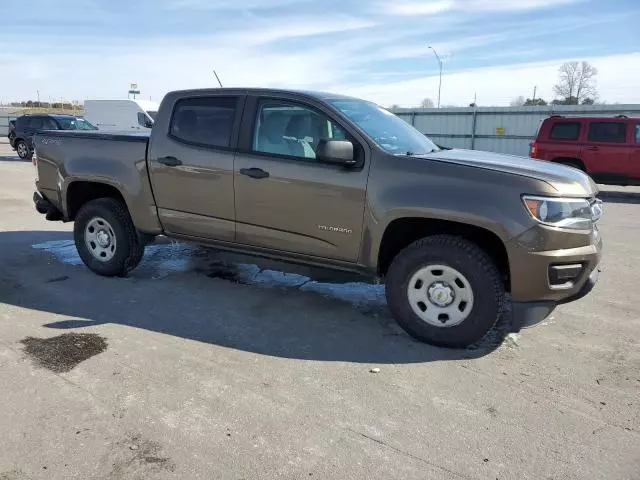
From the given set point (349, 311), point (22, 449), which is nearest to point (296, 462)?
point (22, 449)

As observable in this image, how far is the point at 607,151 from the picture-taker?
13.5 m

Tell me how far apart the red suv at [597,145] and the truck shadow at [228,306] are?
10.5 m

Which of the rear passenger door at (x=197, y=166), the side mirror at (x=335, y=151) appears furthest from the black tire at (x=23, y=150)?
the side mirror at (x=335, y=151)

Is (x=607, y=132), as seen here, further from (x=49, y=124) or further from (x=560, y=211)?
(x=49, y=124)

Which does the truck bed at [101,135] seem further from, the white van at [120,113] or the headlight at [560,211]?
the white van at [120,113]

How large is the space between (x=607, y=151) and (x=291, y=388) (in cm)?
1279

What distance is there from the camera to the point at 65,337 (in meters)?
4.14

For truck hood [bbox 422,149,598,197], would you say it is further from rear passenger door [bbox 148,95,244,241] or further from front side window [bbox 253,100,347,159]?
rear passenger door [bbox 148,95,244,241]

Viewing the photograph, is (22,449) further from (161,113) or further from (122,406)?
(161,113)

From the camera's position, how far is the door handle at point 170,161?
16.5 ft

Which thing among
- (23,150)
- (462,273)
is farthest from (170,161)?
(23,150)

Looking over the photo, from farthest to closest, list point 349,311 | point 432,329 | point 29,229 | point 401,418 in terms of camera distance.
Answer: point 29,229
point 349,311
point 432,329
point 401,418

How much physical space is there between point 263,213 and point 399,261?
126 centimetres

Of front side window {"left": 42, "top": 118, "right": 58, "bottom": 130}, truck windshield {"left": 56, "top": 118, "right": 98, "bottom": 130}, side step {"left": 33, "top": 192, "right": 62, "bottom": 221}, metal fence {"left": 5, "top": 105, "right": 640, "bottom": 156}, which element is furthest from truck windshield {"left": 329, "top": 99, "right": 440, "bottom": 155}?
front side window {"left": 42, "top": 118, "right": 58, "bottom": 130}
